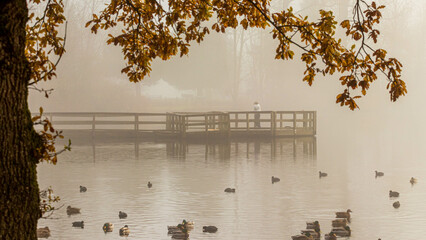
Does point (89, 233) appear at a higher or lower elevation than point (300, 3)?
lower

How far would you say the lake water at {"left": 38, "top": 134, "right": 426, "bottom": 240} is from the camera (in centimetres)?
1352

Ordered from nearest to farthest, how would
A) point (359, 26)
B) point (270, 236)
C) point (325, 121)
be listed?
point (359, 26) → point (270, 236) → point (325, 121)

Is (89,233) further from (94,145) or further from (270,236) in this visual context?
(94,145)

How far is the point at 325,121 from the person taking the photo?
60562 millimetres

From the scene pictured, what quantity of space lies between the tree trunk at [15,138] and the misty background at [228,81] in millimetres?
46265

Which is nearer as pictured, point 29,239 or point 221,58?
point 29,239

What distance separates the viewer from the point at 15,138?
6.53 m

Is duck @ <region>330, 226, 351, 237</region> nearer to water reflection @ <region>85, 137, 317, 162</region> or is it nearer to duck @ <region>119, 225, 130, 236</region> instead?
duck @ <region>119, 225, 130, 236</region>

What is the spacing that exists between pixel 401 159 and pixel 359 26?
18.7 m

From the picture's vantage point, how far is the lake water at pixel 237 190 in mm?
13516

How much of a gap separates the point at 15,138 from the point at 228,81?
66.8m

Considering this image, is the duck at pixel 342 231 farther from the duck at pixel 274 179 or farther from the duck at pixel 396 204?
the duck at pixel 274 179

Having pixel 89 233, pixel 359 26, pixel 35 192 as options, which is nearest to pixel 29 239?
pixel 35 192

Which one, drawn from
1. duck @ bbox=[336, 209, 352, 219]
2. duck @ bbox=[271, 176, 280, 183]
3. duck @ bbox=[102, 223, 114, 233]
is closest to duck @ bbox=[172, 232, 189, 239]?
duck @ bbox=[102, 223, 114, 233]
